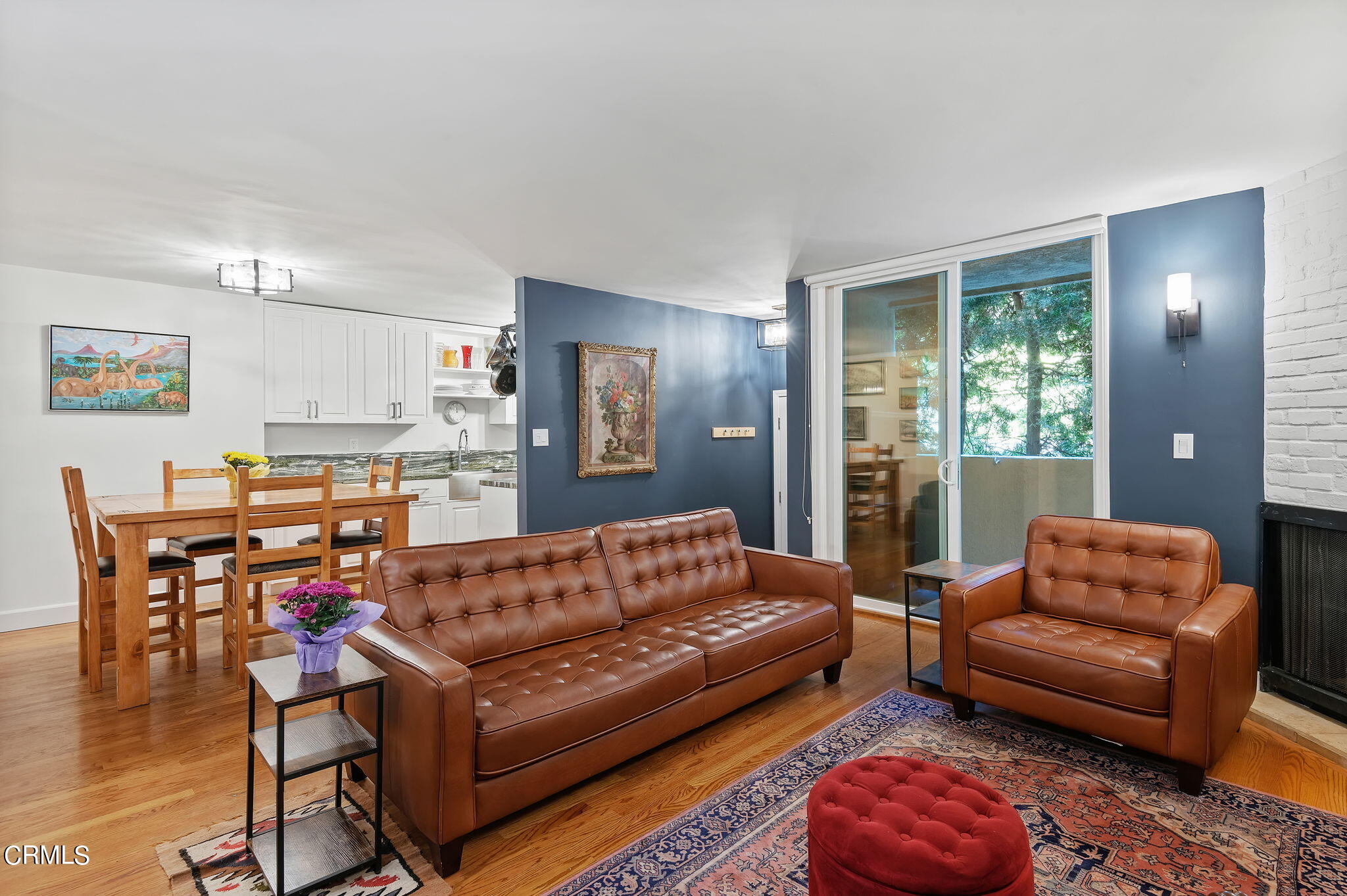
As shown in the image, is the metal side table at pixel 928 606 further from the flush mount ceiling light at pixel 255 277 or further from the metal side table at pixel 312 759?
the flush mount ceiling light at pixel 255 277

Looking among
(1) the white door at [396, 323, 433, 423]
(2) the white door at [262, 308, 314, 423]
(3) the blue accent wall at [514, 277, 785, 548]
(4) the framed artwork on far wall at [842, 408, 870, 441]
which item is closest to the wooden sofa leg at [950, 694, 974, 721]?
(4) the framed artwork on far wall at [842, 408, 870, 441]

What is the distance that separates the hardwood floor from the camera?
2.03 metres

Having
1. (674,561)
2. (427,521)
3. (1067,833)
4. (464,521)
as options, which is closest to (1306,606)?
(1067,833)

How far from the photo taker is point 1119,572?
122 inches

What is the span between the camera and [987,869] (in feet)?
4.60

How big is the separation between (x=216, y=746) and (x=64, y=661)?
1.95 metres

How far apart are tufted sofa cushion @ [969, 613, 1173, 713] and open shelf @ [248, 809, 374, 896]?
2.46 m

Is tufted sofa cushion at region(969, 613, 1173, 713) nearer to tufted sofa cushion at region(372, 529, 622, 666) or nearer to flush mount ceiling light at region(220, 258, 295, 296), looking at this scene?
tufted sofa cushion at region(372, 529, 622, 666)

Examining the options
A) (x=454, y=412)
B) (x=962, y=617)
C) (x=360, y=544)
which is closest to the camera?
(x=962, y=617)

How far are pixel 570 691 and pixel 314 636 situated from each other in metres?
0.82

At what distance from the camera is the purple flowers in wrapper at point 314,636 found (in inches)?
78.3

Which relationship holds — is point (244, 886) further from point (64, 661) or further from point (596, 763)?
point (64, 661)

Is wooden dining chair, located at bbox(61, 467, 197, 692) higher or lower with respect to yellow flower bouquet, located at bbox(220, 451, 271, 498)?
lower

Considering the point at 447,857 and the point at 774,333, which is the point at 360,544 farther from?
the point at 774,333
